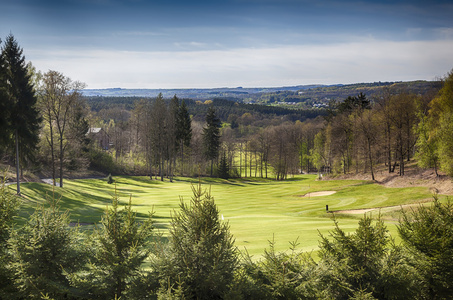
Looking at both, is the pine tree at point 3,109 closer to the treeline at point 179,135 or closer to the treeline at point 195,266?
the treeline at point 179,135

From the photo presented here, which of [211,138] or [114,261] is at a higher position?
[211,138]

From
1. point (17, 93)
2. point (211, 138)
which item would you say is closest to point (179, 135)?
point (211, 138)

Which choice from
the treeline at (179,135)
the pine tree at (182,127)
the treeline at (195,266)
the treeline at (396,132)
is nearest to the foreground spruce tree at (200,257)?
the treeline at (195,266)

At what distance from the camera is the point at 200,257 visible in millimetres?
7004

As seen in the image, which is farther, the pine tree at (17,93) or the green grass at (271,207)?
the pine tree at (17,93)

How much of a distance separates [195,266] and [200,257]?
22cm

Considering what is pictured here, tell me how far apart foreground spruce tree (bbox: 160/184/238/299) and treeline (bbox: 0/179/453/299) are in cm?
2

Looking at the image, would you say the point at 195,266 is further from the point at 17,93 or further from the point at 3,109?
the point at 17,93

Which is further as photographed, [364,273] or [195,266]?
[364,273]

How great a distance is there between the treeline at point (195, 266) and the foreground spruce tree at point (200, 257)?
0.07 ft

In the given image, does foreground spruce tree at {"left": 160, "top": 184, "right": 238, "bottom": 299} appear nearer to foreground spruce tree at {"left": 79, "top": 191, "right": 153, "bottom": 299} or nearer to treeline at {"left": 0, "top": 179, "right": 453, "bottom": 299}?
treeline at {"left": 0, "top": 179, "right": 453, "bottom": 299}

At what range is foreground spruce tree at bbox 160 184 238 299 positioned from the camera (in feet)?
22.4

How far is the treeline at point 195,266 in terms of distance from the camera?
694cm

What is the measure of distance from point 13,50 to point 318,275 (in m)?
33.9
